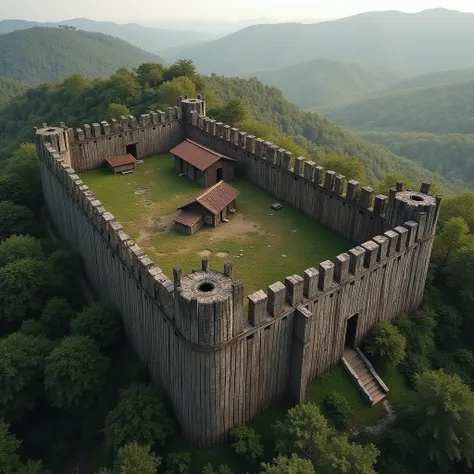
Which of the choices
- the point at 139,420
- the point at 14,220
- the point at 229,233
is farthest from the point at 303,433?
the point at 14,220

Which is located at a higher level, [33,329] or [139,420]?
[139,420]

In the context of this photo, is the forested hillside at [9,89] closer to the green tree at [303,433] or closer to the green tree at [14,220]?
the green tree at [14,220]

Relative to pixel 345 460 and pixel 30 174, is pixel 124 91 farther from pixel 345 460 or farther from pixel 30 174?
pixel 345 460

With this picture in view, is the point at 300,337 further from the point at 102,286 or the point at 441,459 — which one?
the point at 102,286

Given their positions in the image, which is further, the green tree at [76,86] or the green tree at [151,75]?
the green tree at [76,86]

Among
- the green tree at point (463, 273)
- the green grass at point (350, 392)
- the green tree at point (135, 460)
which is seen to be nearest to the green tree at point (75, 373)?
the green tree at point (135, 460)

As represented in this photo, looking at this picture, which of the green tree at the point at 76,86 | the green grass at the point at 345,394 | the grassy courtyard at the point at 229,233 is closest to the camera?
the green grass at the point at 345,394

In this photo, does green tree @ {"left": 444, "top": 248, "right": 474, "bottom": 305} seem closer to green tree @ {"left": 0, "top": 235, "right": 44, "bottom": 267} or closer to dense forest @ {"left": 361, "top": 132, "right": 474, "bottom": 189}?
A: green tree @ {"left": 0, "top": 235, "right": 44, "bottom": 267}

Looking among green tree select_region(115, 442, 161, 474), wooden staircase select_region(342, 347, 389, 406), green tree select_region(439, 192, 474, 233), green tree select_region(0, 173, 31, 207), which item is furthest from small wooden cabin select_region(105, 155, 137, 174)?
green tree select_region(115, 442, 161, 474)
